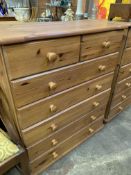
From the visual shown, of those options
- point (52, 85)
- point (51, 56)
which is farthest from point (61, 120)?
point (51, 56)

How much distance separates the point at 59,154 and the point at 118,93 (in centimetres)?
86

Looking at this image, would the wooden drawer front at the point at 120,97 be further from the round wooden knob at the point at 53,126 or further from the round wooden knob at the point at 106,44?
the round wooden knob at the point at 53,126

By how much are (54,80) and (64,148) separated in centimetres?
73

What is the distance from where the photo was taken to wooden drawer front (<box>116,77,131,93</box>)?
1605 mm

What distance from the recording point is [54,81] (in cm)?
92

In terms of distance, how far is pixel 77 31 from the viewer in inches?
33.9

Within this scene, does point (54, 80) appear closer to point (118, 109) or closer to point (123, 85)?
point (123, 85)

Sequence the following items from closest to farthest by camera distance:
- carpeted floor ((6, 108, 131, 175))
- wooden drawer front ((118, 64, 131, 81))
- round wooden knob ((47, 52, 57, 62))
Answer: round wooden knob ((47, 52, 57, 62)) → carpeted floor ((6, 108, 131, 175)) → wooden drawer front ((118, 64, 131, 81))

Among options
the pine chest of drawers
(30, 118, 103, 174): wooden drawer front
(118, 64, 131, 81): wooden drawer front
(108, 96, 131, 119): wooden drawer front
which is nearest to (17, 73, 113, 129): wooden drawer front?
the pine chest of drawers

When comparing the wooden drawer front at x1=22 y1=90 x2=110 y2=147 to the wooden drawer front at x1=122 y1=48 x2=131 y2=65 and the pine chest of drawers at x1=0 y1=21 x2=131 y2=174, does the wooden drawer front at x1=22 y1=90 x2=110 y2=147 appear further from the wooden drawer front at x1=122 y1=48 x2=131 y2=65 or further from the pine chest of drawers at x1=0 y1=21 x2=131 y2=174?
the wooden drawer front at x1=122 y1=48 x2=131 y2=65

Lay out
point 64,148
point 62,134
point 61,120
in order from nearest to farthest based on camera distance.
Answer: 1. point 61,120
2. point 62,134
3. point 64,148

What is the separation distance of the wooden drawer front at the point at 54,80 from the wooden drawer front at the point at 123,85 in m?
0.46

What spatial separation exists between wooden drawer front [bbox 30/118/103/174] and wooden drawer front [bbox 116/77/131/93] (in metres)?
0.38

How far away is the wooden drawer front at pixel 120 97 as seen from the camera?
5.52 feet
